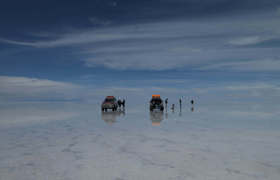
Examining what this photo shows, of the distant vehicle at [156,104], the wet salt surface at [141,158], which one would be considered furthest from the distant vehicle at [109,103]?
the wet salt surface at [141,158]

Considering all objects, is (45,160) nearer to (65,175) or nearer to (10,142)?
(65,175)

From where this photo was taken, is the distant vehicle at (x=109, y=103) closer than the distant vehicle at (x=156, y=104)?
No

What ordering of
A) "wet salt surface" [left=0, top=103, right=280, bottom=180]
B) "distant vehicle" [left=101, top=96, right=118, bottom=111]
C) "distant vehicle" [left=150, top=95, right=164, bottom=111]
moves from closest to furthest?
"wet salt surface" [left=0, top=103, right=280, bottom=180] < "distant vehicle" [left=150, top=95, right=164, bottom=111] < "distant vehicle" [left=101, top=96, right=118, bottom=111]

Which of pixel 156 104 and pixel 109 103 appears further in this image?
pixel 109 103

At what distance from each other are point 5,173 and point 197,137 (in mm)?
9437

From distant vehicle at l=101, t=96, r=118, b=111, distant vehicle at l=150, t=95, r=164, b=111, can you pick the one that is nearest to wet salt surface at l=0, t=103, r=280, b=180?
distant vehicle at l=150, t=95, r=164, b=111

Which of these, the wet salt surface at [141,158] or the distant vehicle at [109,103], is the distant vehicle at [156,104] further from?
the wet salt surface at [141,158]

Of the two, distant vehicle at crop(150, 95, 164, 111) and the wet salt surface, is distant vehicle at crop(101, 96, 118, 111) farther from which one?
the wet salt surface

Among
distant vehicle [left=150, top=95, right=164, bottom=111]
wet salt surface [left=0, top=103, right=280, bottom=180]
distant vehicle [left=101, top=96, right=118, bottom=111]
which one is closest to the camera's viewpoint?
wet salt surface [left=0, top=103, right=280, bottom=180]

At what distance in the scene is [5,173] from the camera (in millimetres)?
7410

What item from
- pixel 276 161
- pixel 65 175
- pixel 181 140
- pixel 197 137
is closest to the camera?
pixel 65 175

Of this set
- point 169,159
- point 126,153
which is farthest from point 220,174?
point 126,153

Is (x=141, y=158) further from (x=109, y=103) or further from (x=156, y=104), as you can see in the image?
(x=109, y=103)

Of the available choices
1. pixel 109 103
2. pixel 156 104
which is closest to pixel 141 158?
pixel 156 104
